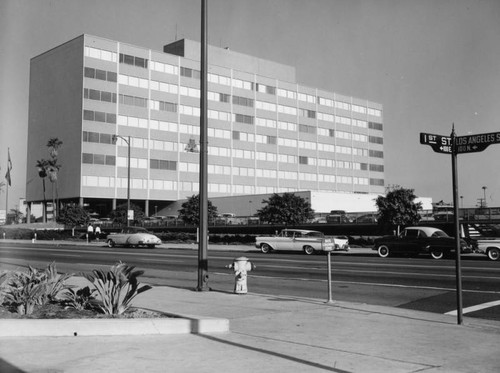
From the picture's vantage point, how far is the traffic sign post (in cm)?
812

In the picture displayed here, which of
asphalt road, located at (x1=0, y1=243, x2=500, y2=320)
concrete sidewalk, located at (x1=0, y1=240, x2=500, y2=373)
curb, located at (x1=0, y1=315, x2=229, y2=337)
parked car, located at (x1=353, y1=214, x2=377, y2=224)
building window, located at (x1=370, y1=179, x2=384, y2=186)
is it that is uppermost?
building window, located at (x1=370, y1=179, x2=384, y2=186)

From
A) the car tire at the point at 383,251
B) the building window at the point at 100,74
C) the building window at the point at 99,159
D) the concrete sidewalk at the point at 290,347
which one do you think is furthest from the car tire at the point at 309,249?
the building window at the point at 100,74

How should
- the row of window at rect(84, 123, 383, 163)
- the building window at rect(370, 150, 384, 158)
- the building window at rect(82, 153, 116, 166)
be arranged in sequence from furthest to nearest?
1. the building window at rect(370, 150, 384, 158)
2. the row of window at rect(84, 123, 383, 163)
3. the building window at rect(82, 153, 116, 166)

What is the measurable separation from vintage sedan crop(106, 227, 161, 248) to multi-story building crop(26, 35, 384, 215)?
40.8 meters

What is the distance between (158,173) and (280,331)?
77.8 metres

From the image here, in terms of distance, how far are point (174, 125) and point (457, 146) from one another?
7904 cm

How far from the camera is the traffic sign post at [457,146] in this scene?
26.7 feet

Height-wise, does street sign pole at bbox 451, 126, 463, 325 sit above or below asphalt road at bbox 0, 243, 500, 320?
above

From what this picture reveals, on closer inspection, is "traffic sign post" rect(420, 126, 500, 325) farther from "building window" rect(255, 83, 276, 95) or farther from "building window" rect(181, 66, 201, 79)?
"building window" rect(255, 83, 276, 95)

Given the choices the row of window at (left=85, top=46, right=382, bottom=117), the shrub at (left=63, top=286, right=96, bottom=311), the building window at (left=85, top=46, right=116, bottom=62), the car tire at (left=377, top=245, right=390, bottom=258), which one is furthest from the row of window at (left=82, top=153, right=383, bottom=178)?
the shrub at (left=63, top=286, right=96, bottom=311)

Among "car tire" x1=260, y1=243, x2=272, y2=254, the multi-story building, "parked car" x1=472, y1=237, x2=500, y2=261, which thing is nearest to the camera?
"parked car" x1=472, y1=237, x2=500, y2=261

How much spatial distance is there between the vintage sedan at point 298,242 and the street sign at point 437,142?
2029 cm

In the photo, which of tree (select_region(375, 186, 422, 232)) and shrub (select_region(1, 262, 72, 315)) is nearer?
shrub (select_region(1, 262, 72, 315))

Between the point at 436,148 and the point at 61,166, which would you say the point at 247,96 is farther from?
the point at 436,148
